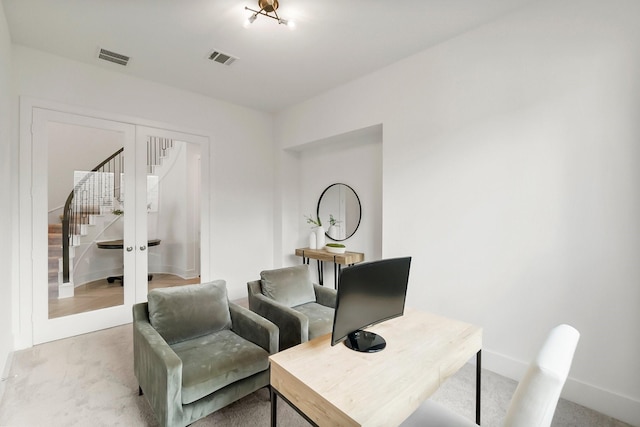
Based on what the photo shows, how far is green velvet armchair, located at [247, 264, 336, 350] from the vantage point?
223cm

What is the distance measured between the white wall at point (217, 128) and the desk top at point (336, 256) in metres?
1.09

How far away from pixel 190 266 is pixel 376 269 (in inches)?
131

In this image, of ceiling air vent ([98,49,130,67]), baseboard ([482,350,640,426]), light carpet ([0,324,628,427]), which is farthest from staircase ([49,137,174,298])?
baseboard ([482,350,640,426])

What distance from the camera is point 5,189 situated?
2.42 meters

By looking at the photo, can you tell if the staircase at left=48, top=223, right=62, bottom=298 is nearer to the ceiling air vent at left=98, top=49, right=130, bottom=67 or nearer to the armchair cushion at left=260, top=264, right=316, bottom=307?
the ceiling air vent at left=98, top=49, right=130, bottom=67

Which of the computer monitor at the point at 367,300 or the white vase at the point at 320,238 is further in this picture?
the white vase at the point at 320,238

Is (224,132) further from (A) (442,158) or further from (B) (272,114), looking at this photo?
(A) (442,158)

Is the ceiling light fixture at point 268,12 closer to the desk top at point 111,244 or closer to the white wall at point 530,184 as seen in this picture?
the white wall at point 530,184

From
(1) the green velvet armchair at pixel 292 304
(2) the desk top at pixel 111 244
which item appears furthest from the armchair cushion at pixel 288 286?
(2) the desk top at pixel 111 244

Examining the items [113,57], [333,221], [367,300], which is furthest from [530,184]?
[113,57]

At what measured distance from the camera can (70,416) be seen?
6.19 feet

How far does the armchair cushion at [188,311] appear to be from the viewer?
199 cm

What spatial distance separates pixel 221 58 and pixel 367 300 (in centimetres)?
293

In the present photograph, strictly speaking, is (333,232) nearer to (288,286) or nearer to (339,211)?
(339,211)
